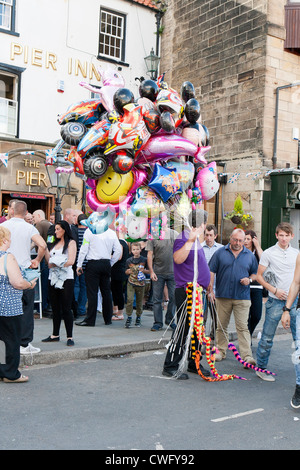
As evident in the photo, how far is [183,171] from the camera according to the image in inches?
222

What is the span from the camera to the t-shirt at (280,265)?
6277 millimetres

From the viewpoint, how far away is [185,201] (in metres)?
5.68

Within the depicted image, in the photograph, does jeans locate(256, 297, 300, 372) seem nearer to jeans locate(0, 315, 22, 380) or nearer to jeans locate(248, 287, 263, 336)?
jeans locate(248, 287, 263, 336)

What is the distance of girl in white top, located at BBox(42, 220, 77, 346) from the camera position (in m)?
7.29

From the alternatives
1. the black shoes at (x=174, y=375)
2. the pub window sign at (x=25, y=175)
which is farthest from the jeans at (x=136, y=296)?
the pub window sign at (x=25, y=175)

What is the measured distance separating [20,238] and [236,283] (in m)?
3.07

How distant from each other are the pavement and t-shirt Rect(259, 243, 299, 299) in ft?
7.25

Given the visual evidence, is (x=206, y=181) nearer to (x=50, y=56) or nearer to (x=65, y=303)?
(x=65, y=303)

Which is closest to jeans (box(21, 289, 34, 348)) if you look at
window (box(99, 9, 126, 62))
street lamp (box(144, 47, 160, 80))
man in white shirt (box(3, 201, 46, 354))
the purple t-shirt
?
man in white shirt (box(3, 201, 46, 354))

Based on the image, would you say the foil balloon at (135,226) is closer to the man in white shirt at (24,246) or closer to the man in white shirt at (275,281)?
the man in white shirt at (275,281)

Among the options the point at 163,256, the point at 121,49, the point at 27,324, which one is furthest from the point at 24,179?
the point at 27,324

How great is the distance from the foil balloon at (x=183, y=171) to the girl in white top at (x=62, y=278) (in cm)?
244

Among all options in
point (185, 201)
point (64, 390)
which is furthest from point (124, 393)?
point (185, 201)
